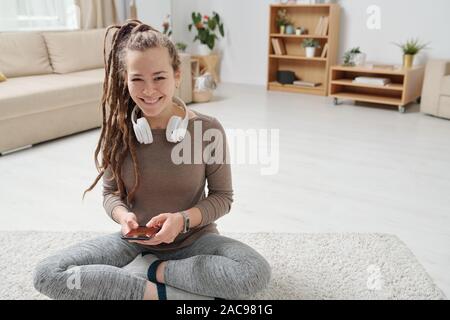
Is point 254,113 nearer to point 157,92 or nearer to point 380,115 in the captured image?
point 380,115

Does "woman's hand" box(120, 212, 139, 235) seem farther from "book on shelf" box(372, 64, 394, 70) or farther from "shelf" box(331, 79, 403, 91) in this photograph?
"book on shelf" box(372, 64, 394, 70)

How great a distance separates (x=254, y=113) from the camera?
154 inches

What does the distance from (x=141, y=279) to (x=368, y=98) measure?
3.42m

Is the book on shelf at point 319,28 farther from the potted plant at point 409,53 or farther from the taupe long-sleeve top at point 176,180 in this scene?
the taupe long-sleeve top at point 176,180

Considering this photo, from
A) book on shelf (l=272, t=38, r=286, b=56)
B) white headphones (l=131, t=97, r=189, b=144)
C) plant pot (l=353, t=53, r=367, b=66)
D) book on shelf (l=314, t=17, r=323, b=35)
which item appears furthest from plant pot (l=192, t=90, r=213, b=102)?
white headphones (l=131, t=97, r=189, b=144)

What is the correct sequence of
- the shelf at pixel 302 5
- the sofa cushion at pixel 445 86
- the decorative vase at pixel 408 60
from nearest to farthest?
the sofa cushion at pixel 445 86 < the decorative vase at pixel 408 60 < the shelf at pixel 302 5

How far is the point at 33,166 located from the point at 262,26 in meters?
3.35

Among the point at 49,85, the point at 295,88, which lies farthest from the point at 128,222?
the point at 295,88

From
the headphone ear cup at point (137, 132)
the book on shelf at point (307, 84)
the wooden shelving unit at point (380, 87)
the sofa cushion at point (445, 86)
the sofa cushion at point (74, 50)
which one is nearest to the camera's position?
the headphone ear cup at point (137, 132)

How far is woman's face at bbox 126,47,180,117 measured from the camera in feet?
3.68

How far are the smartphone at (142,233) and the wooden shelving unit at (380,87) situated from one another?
3305 millimetres

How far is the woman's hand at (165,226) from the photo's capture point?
109 centimetres

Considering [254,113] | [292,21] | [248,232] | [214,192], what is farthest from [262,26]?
[214,192]

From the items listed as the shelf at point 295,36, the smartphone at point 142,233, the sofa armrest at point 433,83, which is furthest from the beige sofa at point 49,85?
the sofa armrest at point 433,83
